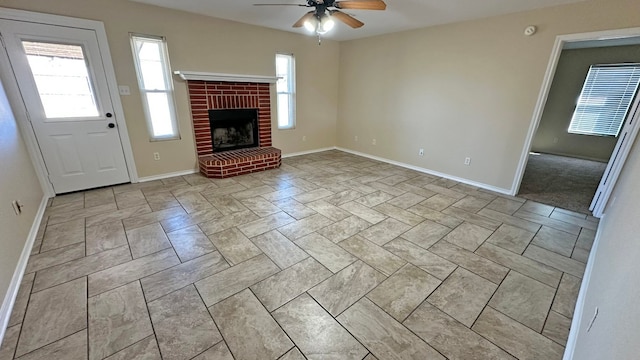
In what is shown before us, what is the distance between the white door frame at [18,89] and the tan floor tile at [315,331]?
3.42 metres

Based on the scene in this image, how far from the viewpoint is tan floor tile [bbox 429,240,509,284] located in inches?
80.2

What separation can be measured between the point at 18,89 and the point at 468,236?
5.04m

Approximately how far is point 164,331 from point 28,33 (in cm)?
351

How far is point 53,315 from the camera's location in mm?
1590

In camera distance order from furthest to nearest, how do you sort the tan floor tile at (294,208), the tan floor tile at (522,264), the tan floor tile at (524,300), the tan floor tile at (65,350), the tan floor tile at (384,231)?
1. the tan floor tile at (294,208)
2. the tan floor tile at (384,231)
3. the tan floor tile at (522,264)
4. the tan floor tile at (524,300)
5. the tan floor tile at (65,350)

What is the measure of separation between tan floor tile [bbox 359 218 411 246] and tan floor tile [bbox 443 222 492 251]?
1.43 feet

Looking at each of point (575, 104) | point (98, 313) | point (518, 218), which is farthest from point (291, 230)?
point (575, 104)

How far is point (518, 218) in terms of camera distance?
9.71 feet

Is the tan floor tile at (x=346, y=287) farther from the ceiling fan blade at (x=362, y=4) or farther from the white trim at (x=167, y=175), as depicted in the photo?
the white trim at (x=167, y=175)

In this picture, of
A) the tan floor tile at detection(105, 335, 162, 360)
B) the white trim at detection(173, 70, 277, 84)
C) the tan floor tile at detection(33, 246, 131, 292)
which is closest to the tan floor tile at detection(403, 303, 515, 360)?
the tan floor tile at detection(105, 335, 162, 360)

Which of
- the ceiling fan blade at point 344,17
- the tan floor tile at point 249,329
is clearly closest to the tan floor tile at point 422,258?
the tan floor tile at point 249,329

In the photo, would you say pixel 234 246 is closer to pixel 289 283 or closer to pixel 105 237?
pixel 289 283

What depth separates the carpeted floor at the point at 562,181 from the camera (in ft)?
11.4

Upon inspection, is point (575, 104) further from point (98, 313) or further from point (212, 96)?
point (98, 313)
